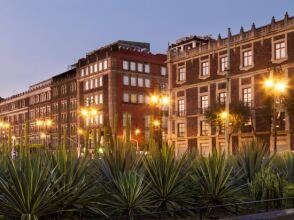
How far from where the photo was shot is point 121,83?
287 ft

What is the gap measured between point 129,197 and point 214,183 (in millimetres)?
2104

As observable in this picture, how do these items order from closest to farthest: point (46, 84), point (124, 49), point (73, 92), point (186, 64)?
point (186, 64), point (124, 49), point (73, 92), point (46, 84)

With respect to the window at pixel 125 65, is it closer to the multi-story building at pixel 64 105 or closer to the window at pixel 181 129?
the multi-story building at pixel 64 105

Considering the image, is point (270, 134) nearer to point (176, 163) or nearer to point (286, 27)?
point (286, 27)

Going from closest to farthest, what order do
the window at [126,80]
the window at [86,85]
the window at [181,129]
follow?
the window at [181,129] < the window at [126,80] < the window at [86,85]

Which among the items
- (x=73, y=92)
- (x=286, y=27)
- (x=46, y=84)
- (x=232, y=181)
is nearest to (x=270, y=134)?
(x=286, y=27)

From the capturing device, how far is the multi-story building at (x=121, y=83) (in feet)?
283

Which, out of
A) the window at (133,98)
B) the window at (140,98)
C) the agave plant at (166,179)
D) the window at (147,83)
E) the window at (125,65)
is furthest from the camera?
the window at (147,83)

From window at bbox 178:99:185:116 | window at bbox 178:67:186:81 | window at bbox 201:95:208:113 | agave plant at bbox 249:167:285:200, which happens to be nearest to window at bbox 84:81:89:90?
window at bbox 178:67:186:81

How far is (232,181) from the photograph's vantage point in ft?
34.0

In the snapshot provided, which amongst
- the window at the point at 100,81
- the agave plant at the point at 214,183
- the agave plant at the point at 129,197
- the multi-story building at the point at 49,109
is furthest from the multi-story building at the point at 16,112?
the agave plant at the point at 129,197

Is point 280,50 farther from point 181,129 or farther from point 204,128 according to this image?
point 181,129

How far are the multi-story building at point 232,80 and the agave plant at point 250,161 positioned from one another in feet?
111

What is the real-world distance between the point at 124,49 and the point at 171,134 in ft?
99.7
